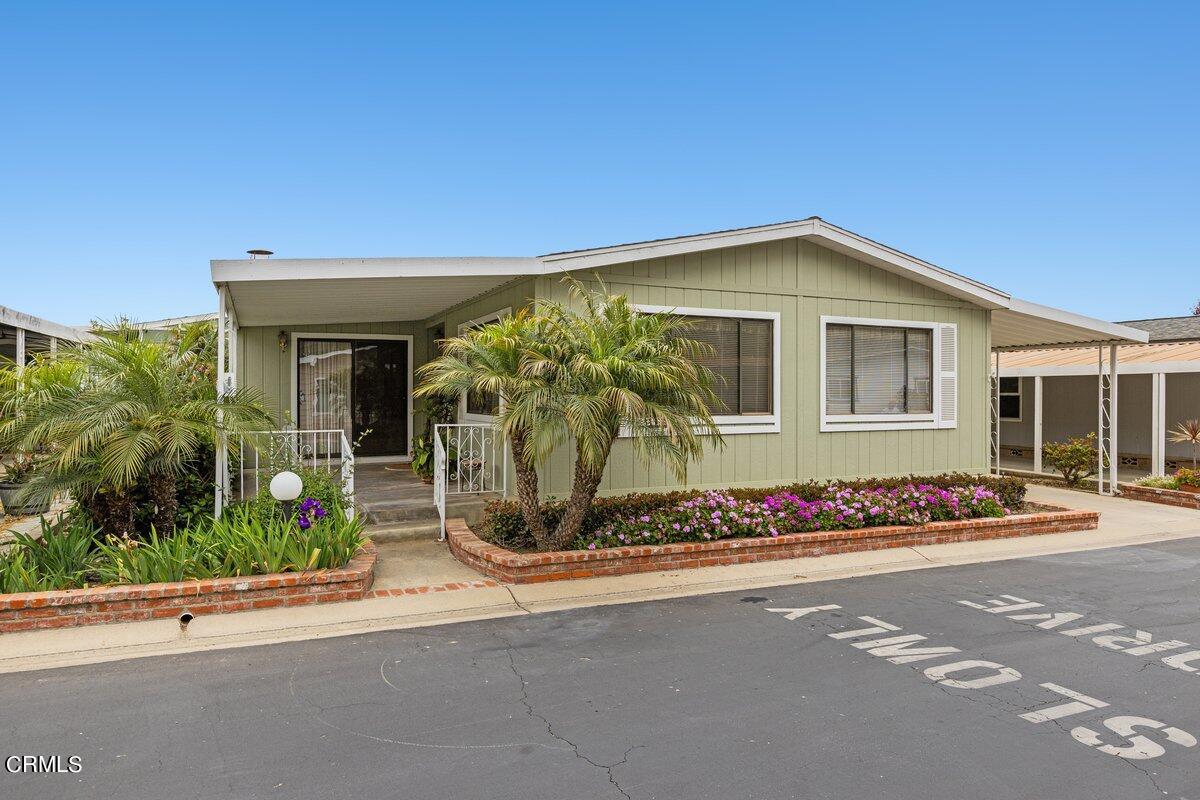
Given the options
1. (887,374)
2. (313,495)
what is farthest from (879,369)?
(313,495)

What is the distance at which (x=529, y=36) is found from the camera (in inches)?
619

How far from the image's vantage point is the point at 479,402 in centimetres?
1035

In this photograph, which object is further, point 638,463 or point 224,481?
point 638,463

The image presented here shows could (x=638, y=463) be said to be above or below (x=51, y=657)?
above

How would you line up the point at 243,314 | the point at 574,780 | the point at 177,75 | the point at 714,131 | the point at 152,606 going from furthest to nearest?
the point at 714,131
the point at 177,75
the point at 243,314
the point at 152,606
the point at 574,780

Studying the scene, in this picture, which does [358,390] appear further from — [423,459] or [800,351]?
[800,351]

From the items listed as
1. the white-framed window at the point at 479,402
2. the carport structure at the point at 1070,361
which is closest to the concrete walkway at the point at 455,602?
the white-framed window at the point at 479,402

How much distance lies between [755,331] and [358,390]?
6694mm

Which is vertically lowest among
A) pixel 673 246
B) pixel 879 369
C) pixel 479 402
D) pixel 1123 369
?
pixel 479 402

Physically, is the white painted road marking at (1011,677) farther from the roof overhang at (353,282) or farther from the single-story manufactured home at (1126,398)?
the single-story manufactured home at (1126,398)

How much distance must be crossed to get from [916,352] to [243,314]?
30.8 feet

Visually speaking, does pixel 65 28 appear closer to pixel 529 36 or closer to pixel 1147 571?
pixel 529 36

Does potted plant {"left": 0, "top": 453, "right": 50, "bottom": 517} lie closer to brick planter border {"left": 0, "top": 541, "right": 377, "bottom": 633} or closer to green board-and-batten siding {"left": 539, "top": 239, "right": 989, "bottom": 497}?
brick planter border {"left": 0, "top": 541, "right": 377, "bottom": 633}

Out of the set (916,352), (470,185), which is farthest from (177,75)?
(916,352)
